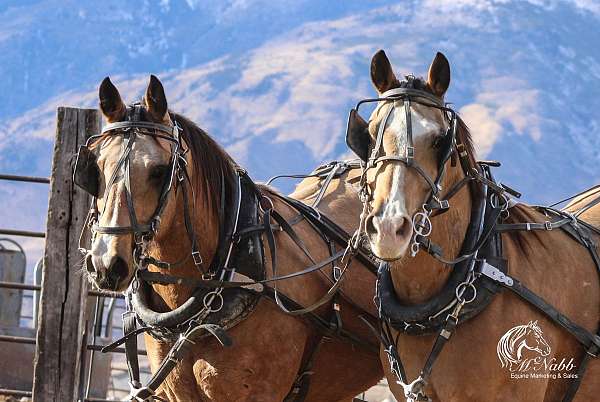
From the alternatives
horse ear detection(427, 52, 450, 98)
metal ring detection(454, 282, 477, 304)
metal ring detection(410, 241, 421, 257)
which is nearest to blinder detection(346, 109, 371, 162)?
horse ear detection(427, 52, 450, 98)

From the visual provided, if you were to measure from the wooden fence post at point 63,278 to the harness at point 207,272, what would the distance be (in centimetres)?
181

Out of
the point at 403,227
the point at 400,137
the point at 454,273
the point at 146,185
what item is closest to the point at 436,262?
the point at 454,273

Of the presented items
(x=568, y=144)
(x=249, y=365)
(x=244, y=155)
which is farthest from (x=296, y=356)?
(x=568, y=144)

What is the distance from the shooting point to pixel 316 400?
6.41 metres

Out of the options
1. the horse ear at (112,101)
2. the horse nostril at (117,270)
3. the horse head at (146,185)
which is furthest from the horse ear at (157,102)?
the horse nostril at (117,270)

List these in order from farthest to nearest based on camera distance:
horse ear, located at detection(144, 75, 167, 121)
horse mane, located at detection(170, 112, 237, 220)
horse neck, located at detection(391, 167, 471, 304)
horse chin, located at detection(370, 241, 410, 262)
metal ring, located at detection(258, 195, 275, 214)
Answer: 1. metal ring, located at detection(258, 195, 275, 214)
2. horse mane, located at detection(170, 112, 237, 220)
3. horse ear, located at detection(144, 75, 167, 121)
4. horse neck, located at detection(391, 167, 471, 304)
5. horse chin, located at detection(370, 241, 410, 262)

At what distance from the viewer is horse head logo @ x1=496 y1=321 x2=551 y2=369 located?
203 inches

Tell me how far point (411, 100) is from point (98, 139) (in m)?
1.52

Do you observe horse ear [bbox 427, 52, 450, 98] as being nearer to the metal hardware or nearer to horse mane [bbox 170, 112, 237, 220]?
the metal hardware

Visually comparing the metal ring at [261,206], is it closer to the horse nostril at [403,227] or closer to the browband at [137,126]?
the browband at [137,126]

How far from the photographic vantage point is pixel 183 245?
5746 mm

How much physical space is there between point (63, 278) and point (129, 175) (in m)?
2.73

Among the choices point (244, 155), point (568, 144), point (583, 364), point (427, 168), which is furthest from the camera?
point (568, 144)

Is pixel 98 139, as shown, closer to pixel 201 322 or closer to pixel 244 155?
pixel 201 322
